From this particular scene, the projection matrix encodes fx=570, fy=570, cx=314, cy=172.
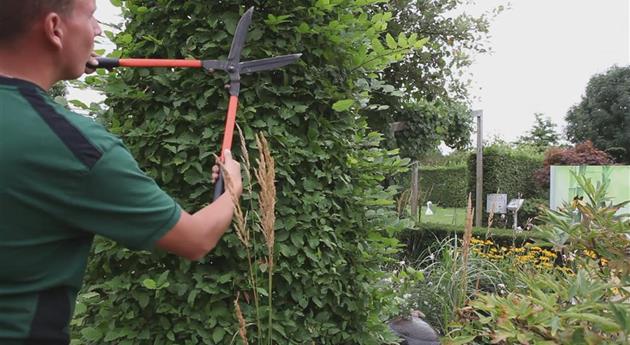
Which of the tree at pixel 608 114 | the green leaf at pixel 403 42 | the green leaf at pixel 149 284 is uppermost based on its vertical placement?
the tree at pixel 608 114

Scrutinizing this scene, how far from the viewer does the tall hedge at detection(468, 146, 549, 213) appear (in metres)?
14.9

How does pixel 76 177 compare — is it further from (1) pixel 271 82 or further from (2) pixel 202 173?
(1) pixel 271 82

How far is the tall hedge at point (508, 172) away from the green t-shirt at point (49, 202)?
13491 millimetres

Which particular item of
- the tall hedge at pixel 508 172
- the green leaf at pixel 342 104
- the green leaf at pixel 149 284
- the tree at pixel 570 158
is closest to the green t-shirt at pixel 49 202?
the green leaf at pixel 149 284

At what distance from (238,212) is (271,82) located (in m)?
0.75

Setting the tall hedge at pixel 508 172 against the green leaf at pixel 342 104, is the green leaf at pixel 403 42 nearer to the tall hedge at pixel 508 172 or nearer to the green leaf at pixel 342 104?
the green leaf at pixel 342 104

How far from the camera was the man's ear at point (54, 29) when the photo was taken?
107 centimetres

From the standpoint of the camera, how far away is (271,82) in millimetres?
2260

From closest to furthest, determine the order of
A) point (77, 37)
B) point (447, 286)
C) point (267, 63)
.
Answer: point (77, 37) < point (267, 63) < point (447, 286)

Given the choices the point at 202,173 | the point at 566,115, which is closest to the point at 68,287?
the point at 202,173

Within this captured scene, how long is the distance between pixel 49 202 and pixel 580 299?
1.26 meters

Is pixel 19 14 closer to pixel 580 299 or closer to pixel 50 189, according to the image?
pixel 50 189

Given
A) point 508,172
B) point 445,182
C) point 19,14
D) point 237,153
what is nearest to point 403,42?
point 237,153

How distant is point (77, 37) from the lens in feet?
3.76
